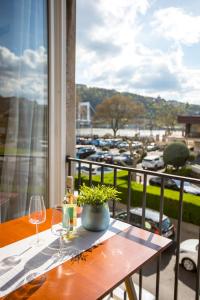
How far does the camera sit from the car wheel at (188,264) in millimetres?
5248

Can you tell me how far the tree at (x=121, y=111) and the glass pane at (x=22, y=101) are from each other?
3796 millimetres

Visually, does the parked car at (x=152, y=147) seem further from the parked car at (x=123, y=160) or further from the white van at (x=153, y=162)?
A: the parked car at (x=123, y=160)

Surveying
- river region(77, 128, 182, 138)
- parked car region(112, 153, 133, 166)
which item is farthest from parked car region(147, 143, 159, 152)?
parked car region(112, 153, 133, 166)

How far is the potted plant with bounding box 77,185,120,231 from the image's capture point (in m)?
1.19

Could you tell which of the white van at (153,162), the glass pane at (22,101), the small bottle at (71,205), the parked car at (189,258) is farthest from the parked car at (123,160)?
the small bottle at (71,205)

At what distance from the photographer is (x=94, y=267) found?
0.91 meters

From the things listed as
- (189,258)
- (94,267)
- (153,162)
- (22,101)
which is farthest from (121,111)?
(94,267)

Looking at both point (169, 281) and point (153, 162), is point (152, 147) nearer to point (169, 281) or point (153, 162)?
point (153, 162)

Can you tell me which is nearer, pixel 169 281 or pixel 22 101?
pixel 22 101

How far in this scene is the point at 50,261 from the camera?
0.94 meters

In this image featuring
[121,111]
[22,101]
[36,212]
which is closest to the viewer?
[36,212]

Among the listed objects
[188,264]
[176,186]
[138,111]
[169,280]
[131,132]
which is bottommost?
[169,280]

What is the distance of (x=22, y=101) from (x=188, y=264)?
5026mm

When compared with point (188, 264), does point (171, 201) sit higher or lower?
higher
